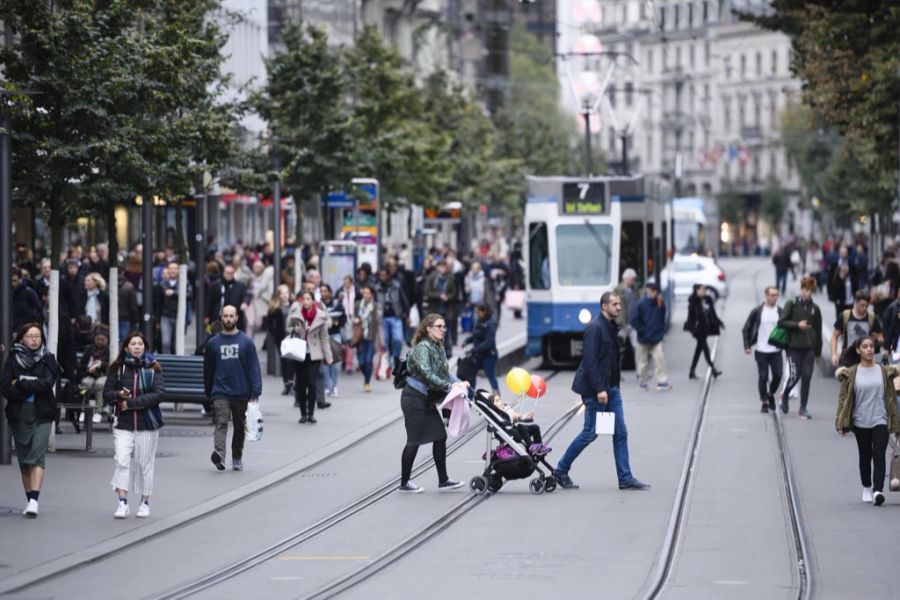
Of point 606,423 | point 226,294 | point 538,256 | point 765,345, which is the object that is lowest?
point 606,423

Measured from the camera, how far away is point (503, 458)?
18.1 metres

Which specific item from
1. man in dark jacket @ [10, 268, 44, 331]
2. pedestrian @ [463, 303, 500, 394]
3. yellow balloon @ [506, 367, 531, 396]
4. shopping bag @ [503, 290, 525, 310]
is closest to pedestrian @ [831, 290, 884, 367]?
pedestrian @ [463, 303, 500, 394]

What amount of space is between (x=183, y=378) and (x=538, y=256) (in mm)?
11301

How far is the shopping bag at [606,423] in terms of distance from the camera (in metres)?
18.1

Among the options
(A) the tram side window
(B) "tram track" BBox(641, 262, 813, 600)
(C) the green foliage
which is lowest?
(B) "tram track" BBox(641, 262, 813, 600)

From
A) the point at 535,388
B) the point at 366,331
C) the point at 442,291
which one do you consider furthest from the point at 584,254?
the point at 535,388

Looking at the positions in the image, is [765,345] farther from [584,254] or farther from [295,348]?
[584,254]

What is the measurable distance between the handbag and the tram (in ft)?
26.1

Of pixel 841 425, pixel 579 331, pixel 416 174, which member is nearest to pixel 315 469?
pixel 841 425

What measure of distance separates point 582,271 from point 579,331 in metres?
0.99

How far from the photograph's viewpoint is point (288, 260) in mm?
35750

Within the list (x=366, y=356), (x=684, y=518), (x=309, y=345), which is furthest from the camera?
(x=366, y=356)

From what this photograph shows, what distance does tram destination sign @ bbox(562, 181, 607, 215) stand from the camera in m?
33.8

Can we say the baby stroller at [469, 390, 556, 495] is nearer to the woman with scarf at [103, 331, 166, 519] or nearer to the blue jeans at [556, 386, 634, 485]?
the blue jeans at [556, 386, 634, 485]
